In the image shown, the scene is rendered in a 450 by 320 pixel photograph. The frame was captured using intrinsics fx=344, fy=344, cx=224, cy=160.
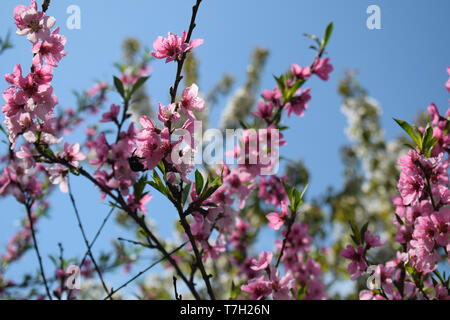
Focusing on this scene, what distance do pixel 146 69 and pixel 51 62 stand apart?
48.7 inches

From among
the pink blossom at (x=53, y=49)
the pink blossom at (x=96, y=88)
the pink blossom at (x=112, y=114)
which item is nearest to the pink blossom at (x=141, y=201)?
the pink blossom at (x=112, y=114)

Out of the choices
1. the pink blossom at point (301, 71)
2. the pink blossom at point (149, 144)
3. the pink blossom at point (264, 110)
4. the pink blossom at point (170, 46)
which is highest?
the pink blossom at point (301, 71)

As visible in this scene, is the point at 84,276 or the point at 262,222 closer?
the point at 84,276

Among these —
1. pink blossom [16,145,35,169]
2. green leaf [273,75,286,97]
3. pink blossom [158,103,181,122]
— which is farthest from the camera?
green leaf [273,75,286,97]

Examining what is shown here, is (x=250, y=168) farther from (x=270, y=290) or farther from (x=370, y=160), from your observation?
(x=370, y=160)

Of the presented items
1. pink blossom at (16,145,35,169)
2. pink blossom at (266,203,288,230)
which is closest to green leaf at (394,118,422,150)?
pink blossom at (266,203,288,230)

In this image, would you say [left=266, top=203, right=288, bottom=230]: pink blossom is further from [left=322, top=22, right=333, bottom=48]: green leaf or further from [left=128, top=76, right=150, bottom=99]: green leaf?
[left=322, top=22, right=333, bottom=48]: green leaf

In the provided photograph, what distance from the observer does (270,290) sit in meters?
1.22

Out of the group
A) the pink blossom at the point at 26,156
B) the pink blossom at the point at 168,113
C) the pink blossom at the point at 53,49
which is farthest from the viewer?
the pink blossom at the point at 26,156

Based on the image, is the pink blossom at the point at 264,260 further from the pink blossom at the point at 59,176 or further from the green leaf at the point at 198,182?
the pink blossom at the point at 59,176

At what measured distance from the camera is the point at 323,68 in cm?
167

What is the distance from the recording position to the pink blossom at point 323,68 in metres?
1.67

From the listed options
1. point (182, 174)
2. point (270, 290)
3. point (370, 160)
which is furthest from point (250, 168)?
point (370, 160)

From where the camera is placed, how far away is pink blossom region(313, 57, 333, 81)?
1670 mm
